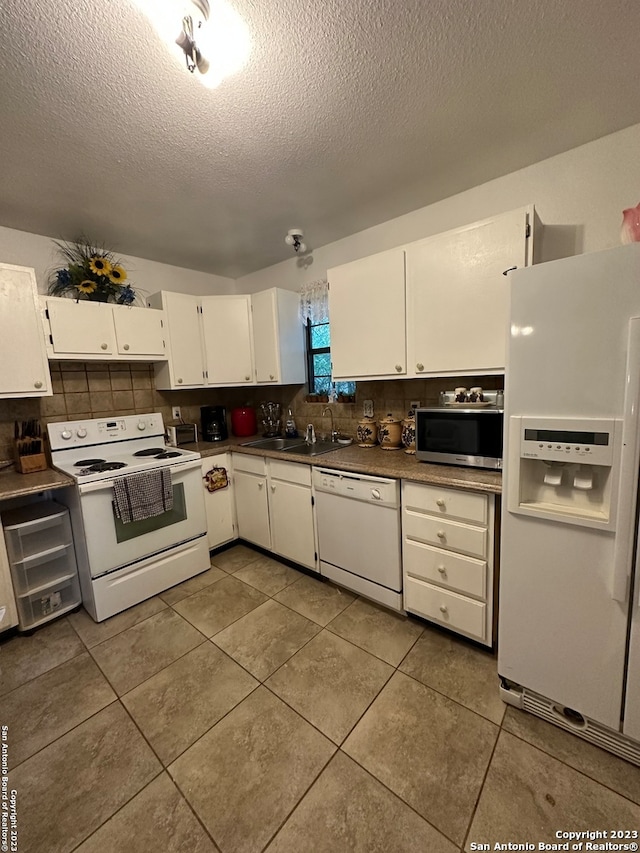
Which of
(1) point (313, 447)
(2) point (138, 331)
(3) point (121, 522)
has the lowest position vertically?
(3) point (121, 522)

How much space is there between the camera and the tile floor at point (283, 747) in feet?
3.40

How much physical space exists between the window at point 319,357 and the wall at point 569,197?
106cm

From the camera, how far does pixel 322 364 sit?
2975 millimetres

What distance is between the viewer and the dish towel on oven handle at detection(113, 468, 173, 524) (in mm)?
2006

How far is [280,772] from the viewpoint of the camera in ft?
3.91

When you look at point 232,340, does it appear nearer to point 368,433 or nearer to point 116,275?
point 116,275

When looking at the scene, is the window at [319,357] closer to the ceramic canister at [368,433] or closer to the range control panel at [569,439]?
the ceramic canister at [368,433]

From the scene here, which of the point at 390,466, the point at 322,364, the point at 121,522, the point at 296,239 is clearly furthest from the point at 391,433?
the point at 121,522

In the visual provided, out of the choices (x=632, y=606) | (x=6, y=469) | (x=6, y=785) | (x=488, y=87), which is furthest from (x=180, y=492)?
(x=488, y=87)

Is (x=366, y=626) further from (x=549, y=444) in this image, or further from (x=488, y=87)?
(x=488, y=87)

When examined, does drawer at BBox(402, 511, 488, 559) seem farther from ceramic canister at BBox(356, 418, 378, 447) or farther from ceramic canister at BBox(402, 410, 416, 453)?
ceramic canister at BBox(356, 418, 378, 447)

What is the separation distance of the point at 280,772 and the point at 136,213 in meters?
2.93

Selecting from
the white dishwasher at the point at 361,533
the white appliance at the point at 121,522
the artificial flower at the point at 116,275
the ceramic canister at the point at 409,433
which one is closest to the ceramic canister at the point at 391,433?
the ceramic canister at the point at 409,433

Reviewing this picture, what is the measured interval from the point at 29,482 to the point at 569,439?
2626 mm
